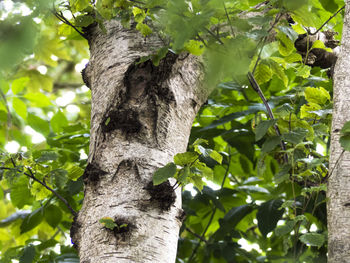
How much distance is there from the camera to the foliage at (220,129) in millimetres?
986

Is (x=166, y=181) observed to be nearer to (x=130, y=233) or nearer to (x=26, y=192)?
(x=130, y=233)

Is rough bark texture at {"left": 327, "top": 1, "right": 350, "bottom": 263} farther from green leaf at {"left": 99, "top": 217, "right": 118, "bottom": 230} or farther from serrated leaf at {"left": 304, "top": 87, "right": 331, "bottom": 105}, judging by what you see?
green leaf at {"left": 99, "top": 217, "right": 118, "bottom": 230}

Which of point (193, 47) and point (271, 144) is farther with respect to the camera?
point (271, 144)

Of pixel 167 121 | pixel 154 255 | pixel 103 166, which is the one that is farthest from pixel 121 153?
pixel 154 255

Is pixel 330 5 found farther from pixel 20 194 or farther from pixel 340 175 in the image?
pixel 20 194

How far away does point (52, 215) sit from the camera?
6.72ft

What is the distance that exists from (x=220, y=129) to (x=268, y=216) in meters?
0.46

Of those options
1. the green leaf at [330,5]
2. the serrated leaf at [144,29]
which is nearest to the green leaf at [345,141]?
the serrated leaf at [144,29]

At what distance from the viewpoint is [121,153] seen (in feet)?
3.55

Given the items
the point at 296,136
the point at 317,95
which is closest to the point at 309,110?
the point at 317,95

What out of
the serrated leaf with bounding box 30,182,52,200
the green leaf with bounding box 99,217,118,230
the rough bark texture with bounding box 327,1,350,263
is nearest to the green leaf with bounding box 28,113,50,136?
the serrated leaf with bounding box 30,182,52,200

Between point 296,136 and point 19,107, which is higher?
point 19,107

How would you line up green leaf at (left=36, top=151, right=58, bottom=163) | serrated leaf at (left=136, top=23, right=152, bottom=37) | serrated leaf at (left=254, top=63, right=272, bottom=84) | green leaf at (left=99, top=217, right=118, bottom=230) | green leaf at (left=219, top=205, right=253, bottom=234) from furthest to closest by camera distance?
1. green leaf at (left=219, top=205, right=253, bottom=234)
2. green leaf at (left=36, top=151, right=58, bottom=163)
3. serrated leaf at (left=254, top=63, right=272, bottom=84)
4. serrated leaf at (left=136, top=23, right=152, bottom=37)
5. green leaf at (left=99, top=217, right=118, bottom=230)

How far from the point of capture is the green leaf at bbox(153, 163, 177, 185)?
100 centimetres
